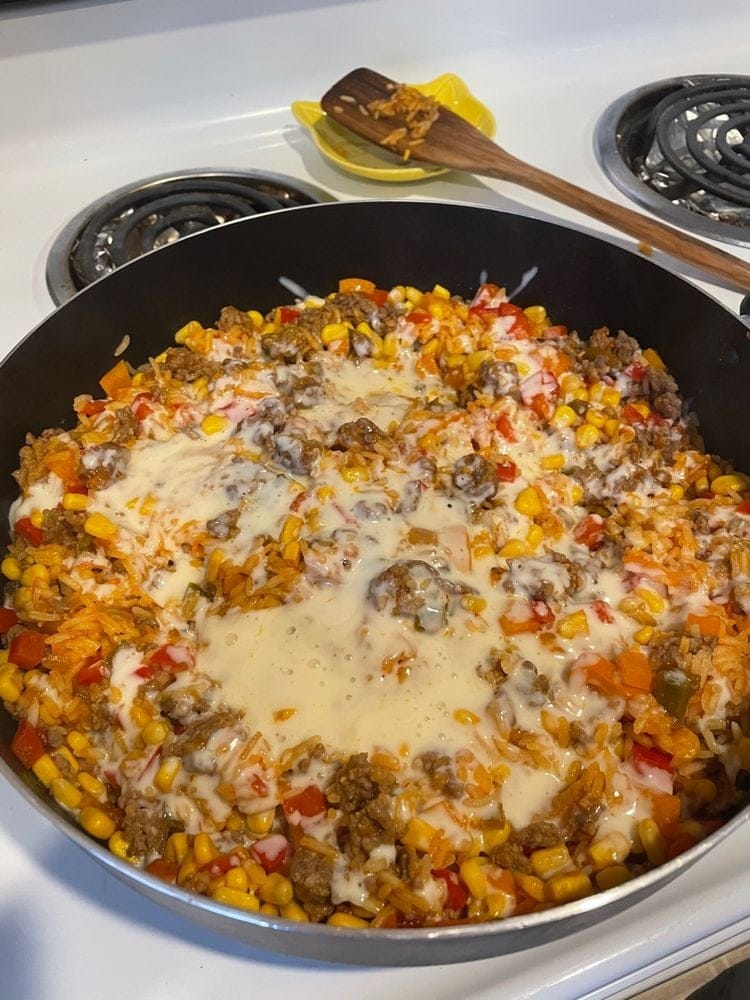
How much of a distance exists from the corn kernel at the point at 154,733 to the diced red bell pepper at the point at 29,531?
21.3 inches

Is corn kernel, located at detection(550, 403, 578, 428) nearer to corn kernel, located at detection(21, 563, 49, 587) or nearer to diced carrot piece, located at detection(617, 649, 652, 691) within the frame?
diced carrot piece, located at detection(617, 649, 652, 691)

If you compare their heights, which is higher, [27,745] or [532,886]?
[27,745]

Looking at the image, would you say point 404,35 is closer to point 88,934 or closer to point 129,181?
point 129,181

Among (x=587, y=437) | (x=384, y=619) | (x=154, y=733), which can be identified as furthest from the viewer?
(x=587, y=437)

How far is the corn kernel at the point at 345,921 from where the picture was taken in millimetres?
1352

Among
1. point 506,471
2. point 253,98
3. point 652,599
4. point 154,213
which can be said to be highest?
point 253,98

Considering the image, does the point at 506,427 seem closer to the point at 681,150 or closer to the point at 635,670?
the point at 635,670

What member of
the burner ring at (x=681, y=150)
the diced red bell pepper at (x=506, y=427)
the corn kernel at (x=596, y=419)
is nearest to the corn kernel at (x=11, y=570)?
the diced red bell pepper at (x=506, y=427)

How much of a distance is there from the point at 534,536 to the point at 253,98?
6.29ft

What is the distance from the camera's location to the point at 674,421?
2.11 m

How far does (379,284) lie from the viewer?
7.84 feet

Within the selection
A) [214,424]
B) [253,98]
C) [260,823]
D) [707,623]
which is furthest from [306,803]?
[253,98]

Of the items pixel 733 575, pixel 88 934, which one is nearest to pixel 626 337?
pixel 733 575

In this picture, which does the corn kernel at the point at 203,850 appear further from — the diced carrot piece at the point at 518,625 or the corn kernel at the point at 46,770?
the diced carrot piece at the point at 518,625
